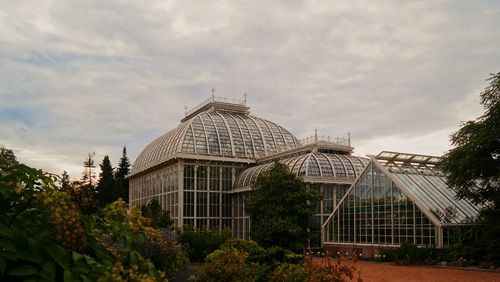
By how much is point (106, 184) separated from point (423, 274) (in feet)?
181

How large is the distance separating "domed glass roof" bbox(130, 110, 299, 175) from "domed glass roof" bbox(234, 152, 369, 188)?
5968 millimetres

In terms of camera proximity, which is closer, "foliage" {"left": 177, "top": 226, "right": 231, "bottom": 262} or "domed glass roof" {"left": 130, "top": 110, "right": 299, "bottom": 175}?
"foliage" {"left": 177, "top": 226, "right": 231, "bottom": 262}

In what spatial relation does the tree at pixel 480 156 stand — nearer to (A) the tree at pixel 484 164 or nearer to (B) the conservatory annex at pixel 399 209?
(A) the tree at pixel 484 164

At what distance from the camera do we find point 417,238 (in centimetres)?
3081

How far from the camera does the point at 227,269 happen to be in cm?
1289

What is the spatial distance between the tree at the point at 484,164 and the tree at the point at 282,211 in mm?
8849

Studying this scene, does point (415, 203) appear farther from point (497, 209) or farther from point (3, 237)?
point (3, 237)

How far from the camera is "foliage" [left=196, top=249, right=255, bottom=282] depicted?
1289cm

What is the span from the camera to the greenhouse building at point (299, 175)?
3175 cm

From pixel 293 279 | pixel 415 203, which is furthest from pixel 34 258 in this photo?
pixel 415 203

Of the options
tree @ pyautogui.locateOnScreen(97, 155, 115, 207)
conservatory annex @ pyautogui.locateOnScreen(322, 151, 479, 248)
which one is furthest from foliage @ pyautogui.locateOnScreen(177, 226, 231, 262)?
tree @ pyautogui.locateOnScreen(97, 155, 115, 207)

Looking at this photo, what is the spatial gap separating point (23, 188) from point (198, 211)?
47626 millimetres

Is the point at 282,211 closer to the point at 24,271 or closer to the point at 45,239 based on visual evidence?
the point at 45,239

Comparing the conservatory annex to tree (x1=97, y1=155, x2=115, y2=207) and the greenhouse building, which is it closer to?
the greenhouse building
